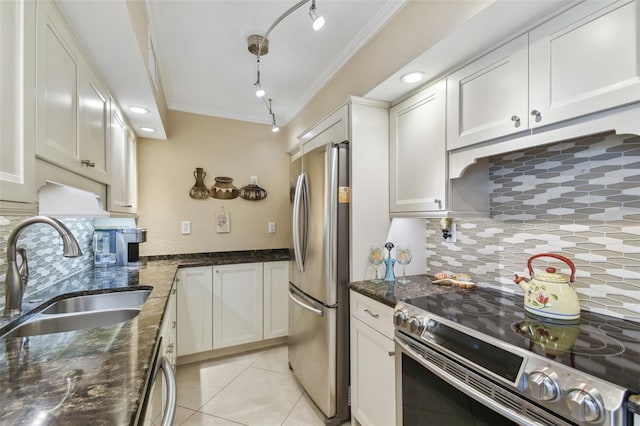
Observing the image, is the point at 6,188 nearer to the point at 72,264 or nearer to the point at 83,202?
the point at 83,202

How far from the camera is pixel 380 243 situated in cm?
192

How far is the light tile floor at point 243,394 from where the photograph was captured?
1934 millimetres

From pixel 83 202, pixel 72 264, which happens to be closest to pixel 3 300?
pixel 83 202

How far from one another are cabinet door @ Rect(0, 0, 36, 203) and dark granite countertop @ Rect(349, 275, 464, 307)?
4.84 ft

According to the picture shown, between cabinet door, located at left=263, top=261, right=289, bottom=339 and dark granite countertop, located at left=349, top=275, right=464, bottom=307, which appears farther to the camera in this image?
cabinet door, located at left=263, top=261, right=289, bottom=339

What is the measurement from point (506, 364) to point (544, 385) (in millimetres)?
120

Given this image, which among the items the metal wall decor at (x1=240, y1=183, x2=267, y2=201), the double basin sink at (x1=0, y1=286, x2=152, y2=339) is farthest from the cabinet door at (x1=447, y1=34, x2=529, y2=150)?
the metal wall decor at (x1=240, y1=183, x2=267, y2=201)

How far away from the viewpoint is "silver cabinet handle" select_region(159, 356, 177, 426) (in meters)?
0.82

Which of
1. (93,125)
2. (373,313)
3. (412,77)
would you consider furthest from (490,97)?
(93,125)

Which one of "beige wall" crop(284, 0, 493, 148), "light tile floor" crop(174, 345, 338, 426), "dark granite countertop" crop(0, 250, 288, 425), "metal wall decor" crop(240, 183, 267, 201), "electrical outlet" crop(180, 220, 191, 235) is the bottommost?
"light tile floor" crop(174, 345, 338, 426)

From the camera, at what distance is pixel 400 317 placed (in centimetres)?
133

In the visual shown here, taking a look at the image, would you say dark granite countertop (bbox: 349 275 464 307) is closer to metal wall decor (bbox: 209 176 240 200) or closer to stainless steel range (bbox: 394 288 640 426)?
stainless steel range (bbox: 394 288 640 426)

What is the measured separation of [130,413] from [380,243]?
5.10 feet

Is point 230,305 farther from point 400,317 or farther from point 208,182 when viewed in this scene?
point 400,317
